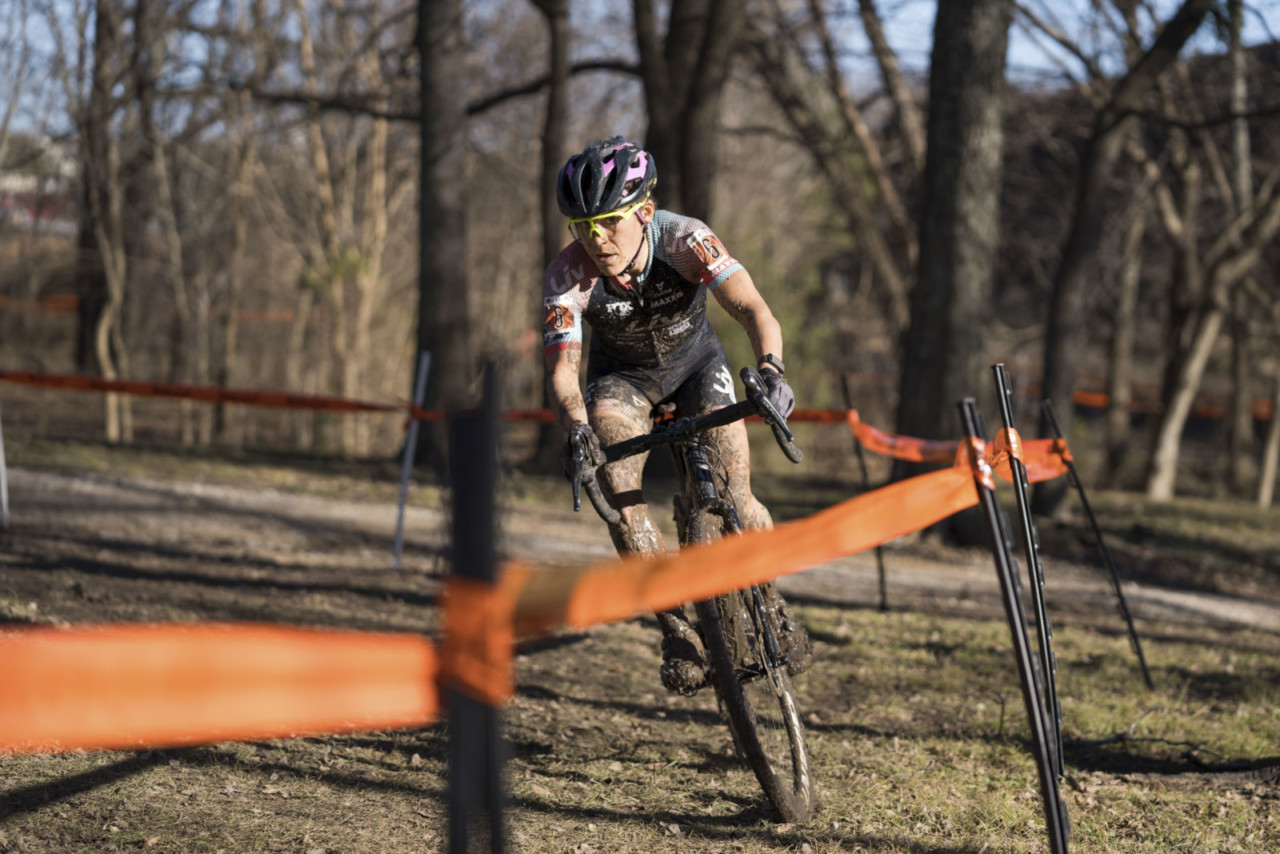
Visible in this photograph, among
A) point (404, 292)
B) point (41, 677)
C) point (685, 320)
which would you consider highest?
point (404, 292)

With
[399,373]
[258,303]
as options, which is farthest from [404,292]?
[258,303]

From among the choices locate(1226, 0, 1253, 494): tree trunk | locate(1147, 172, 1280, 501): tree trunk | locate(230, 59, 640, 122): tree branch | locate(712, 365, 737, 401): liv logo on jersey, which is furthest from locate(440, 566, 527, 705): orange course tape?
locate(1226, 0, 1253, 494): tree trunk

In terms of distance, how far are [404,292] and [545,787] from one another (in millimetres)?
24567

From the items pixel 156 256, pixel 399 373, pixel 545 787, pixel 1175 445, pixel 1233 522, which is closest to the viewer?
pixel 545 787

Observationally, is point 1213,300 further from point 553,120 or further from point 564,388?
point 564,388

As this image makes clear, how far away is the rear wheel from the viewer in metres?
3.64

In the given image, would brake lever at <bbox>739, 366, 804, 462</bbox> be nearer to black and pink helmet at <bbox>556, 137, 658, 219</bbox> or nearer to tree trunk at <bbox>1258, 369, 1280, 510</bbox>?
black and pink helmet at <bbox>556, 137, 658, 219</bbox>

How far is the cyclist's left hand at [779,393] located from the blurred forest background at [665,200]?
6.83 meters

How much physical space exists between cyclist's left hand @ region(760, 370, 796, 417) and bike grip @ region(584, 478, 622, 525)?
26.4 inches

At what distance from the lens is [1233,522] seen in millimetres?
13836

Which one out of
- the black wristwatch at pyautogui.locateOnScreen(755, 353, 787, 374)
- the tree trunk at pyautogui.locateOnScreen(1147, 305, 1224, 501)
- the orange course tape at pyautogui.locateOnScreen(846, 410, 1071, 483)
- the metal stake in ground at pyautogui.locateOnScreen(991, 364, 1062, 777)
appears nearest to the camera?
the metal stake in ground at pyautogui.locateOnScreen(991, 364, 1062, 777)

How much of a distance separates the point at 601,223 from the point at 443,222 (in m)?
9.67

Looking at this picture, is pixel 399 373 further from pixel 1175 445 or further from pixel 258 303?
pixel 1175 445

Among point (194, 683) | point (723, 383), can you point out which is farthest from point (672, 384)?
point (194, 683)
